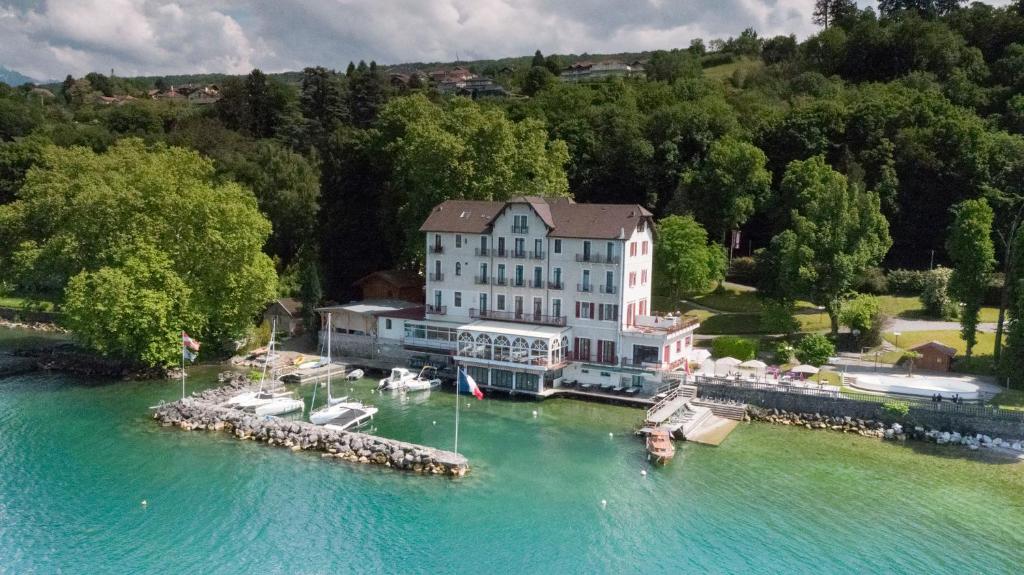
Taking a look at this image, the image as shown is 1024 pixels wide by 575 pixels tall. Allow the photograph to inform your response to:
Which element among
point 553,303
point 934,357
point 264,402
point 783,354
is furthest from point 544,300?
point 934,357

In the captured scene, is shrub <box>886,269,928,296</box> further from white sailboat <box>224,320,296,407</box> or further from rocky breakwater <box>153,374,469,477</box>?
white sailboat <box>224,320,296,407</box>

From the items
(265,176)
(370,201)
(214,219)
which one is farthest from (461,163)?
(265,176)

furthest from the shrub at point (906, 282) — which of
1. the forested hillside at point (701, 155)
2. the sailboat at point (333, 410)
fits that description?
the sailboat at point (333, 410)

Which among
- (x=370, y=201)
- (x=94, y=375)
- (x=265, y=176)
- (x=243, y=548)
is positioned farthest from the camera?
(x=265, y=176)

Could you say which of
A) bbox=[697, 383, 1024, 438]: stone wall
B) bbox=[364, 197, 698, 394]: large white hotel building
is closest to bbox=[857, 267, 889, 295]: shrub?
bbox=[364, 197, 698, 394]: large white hotel building

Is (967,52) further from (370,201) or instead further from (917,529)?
(917,529)

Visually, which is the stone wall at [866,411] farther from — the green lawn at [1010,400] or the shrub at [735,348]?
the shrub at [735,348]
